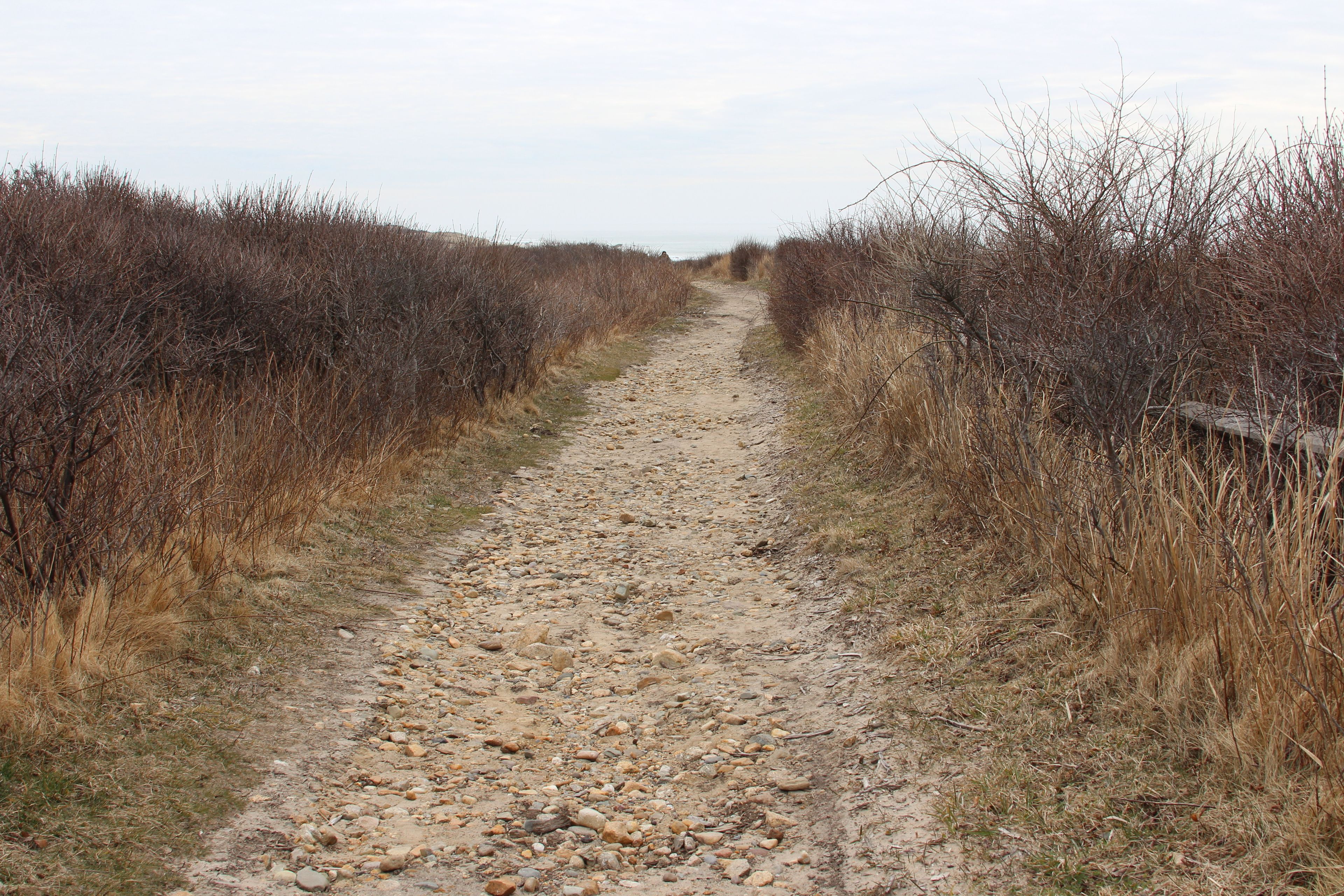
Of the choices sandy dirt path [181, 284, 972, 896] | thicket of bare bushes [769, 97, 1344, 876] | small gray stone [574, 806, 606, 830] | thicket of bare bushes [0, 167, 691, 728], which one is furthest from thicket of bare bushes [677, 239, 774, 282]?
small gray stone [574, 806, 606, 830]

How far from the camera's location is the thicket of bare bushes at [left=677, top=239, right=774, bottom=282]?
109 feet

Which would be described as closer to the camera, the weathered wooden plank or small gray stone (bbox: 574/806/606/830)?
small gray stone (bbox: 574/806/606/830)

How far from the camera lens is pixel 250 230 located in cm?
1059

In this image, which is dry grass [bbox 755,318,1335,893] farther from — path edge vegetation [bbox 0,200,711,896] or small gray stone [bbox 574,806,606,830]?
path edge vegetation [bbox 0,200,711,896]

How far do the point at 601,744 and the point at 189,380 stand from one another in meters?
4.46

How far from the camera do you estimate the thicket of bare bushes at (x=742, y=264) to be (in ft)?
109

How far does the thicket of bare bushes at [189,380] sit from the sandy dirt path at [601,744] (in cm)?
87

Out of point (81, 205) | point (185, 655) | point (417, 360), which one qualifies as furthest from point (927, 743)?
point (81, 205)

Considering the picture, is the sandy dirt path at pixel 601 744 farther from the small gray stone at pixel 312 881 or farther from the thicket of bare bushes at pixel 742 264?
the thicket of bare bushes at pixel 742 264

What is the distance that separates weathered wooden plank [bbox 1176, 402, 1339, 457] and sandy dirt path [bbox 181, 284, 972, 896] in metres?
1.70

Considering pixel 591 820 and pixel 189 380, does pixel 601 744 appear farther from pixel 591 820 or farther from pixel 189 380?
pixel 189 380

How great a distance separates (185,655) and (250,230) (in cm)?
833

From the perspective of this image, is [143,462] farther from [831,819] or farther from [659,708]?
[831,819]

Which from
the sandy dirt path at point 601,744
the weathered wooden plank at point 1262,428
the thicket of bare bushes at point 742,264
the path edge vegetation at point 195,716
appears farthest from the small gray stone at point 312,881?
the thicket of bare bushes at point 742,264
